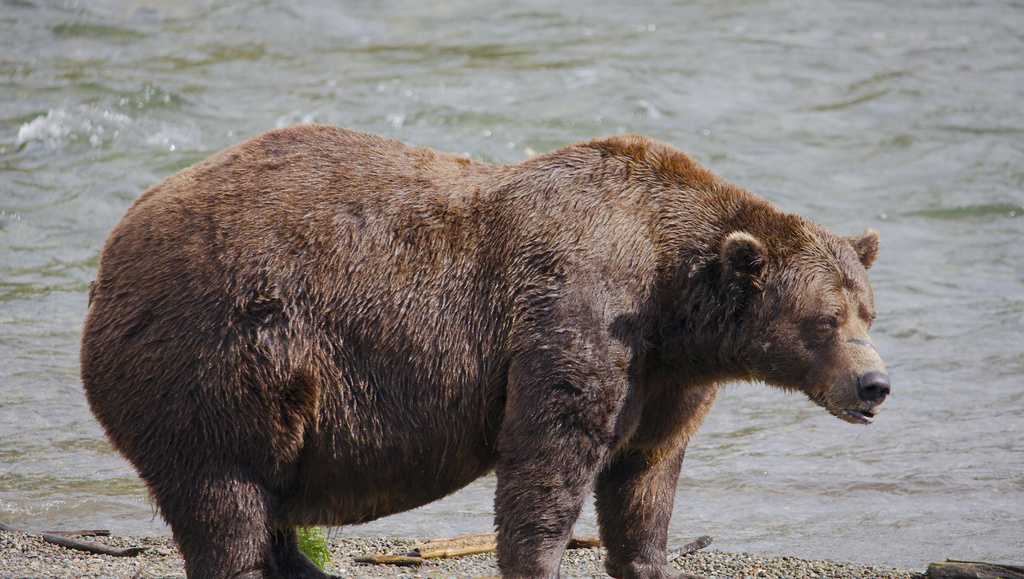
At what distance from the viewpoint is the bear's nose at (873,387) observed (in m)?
6.43

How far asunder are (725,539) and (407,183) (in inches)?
142

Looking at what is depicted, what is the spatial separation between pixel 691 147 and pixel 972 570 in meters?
11.7

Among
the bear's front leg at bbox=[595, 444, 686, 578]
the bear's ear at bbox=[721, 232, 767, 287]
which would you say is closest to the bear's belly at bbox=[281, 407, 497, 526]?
the bear's front leg at bbox=[595, 444, 686, 578]

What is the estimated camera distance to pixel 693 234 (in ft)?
22.5

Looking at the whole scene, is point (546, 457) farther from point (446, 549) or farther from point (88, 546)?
point (88, 546)

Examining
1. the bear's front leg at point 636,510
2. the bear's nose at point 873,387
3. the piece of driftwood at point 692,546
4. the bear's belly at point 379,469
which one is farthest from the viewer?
the piece of driftwood at point 692,546

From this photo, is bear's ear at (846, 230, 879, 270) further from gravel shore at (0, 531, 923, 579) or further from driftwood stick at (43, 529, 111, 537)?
driftwood stick at (43, 529, 111, 537)

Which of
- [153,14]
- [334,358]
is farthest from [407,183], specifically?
[153,14]

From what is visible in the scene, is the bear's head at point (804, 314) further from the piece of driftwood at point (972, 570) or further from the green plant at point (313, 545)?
the green plant at point (313, 545)

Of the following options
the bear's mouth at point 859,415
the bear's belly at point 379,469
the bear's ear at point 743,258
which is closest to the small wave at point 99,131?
the bear's belly at point 379,469

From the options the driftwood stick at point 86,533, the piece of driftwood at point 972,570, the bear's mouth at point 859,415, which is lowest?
the driftwood stick at point 86,533

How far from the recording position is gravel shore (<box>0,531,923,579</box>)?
7957 millimetres

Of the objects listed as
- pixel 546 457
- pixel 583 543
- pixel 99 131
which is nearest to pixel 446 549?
pixel 583 543

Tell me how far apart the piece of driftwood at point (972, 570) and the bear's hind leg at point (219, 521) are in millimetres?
3727
